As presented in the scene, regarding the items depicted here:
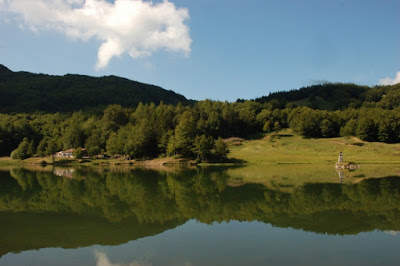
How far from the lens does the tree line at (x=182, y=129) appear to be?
89438 mm

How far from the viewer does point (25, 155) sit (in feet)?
357

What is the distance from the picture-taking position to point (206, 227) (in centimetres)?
2050

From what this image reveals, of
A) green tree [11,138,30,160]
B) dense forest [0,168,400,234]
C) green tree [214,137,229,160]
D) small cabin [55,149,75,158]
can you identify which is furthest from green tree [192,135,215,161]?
green tree [11,138,30,160]

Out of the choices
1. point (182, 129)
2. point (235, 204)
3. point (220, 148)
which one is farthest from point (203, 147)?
point (235, 204)

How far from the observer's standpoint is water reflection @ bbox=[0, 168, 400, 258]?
62.4ft

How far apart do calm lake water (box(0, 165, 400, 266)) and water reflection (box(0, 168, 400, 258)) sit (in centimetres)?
8

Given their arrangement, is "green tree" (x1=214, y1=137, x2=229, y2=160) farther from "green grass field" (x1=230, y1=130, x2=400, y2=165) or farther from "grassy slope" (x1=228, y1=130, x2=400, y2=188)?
"grassy slope" (x1=228, y1=130, x2=400, y2=188)

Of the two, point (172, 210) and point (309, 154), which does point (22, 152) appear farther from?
point (172, 210)

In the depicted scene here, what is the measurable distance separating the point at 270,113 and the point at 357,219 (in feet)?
390

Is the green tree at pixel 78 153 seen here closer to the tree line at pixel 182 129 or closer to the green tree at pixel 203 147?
the tree line at pixel 182 129

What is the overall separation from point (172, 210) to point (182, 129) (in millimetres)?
62963

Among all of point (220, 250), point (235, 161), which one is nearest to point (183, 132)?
point (235, 161)

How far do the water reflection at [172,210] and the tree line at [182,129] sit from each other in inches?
1875

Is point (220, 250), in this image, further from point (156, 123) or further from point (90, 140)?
point (90, 140)
